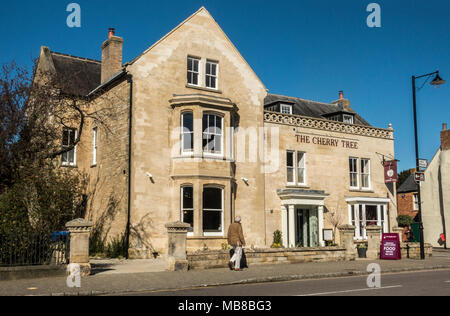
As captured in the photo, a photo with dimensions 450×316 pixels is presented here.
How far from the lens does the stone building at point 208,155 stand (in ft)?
72.8

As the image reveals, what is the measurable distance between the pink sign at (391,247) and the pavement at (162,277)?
204cm

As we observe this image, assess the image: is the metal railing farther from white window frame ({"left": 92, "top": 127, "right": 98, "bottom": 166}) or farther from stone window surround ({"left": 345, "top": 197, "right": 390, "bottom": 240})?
stone window surround ({"left": 345, "top": 197, "right": 390, "bottom": 240})

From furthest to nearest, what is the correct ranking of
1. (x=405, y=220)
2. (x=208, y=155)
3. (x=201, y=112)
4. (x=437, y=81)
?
1. (x=405, y=220)
2. (x=208, y=155)
3. (x=201, y=112)
4. (x=437, y=81)

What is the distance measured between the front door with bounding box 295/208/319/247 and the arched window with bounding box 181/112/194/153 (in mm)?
8067

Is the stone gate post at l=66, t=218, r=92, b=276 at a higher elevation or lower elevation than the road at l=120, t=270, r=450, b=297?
higher

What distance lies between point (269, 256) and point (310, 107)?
16385 millimetres

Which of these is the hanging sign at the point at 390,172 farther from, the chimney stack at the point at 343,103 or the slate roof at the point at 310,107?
the chimney stack at the point at 343,103

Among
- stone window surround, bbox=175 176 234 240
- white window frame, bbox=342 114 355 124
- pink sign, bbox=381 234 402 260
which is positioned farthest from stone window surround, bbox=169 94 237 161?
white window frame, bbox=342 114 355 124

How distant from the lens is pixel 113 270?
16.2 meters

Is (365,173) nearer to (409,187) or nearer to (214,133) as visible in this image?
(214,133)

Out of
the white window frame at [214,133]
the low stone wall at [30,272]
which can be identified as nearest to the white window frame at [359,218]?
the white window frame at [214,133]

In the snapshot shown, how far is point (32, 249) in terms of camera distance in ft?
46.4

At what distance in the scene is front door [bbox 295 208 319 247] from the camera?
2655cm

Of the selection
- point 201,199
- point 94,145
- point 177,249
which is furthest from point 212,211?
point 94,145
